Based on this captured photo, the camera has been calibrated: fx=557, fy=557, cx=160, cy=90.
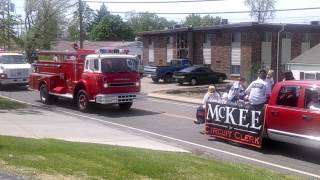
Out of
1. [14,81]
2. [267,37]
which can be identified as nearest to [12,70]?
[14,81]

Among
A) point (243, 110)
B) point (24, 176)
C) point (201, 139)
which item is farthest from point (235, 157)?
point (24, 176)

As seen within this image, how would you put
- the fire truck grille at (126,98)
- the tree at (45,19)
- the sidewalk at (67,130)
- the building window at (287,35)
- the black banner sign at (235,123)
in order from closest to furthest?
the black banner sign at (235,123) → the sidewalk at (67,130) → the fire truck grille at (126,98) → the building window at (287,35) → the tree at (45,19)

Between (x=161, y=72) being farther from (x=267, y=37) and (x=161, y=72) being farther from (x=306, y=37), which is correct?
(x=306, y=37)

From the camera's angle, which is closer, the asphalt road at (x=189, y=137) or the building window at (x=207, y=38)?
the asphalt road at (x=189, y=137)

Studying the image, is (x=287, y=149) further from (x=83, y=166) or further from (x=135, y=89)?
(x=135, y=89)

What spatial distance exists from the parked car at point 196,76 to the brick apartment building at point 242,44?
3.28 m

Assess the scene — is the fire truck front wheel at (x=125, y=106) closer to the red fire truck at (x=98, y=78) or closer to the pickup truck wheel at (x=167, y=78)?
the red fire truck at (x=98, y=78)

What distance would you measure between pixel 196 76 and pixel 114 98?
2295 centimetres

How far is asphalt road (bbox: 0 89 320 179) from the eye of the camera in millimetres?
11383

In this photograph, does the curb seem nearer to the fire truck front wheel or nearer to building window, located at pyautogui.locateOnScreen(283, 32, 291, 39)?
the fire truck front wheel

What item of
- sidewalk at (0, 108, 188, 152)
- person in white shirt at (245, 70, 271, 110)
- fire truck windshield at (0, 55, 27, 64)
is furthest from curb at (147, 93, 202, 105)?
person in white shirt at (245, 70, 271, 110)

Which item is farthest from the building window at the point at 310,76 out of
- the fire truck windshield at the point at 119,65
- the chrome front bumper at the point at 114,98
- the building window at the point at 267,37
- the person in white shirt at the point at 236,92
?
the person in white shirt at the point at 236,92

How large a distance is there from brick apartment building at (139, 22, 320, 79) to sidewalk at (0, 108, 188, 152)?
28.4m

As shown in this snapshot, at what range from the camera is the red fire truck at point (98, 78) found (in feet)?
66.6
